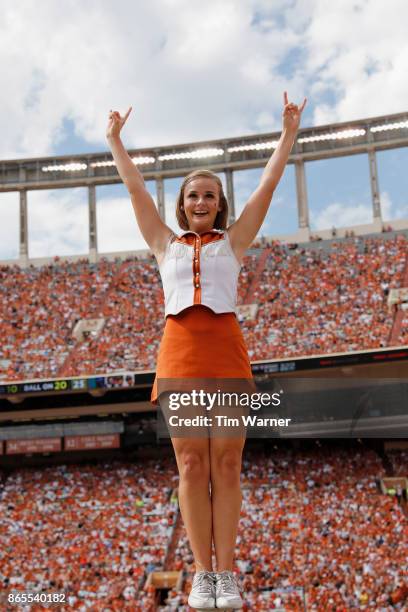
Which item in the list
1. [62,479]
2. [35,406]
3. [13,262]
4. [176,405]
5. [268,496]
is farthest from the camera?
[13,262]

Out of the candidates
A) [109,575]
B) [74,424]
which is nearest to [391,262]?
[74,424]

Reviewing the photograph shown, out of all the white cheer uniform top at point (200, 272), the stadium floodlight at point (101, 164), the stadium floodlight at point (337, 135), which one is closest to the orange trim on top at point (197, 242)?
the white cheer uniform top at point (200, 272)

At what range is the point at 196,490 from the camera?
2980 millimetres

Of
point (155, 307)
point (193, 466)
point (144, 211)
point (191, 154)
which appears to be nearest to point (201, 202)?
point (144, 211)

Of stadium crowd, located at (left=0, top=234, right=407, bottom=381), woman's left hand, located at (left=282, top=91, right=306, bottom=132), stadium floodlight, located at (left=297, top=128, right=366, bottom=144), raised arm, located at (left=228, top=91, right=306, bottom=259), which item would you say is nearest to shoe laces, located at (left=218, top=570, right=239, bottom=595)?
raised arm, located at (left=228, top=91, right=306, bottom=259)

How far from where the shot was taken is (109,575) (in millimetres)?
18781

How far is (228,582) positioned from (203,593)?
0.11 meters

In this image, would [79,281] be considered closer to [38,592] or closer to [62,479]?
[62,479]

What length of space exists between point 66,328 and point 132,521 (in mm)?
10033

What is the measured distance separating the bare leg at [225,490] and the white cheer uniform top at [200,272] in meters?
0.57

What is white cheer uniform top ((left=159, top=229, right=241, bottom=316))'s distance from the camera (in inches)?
122

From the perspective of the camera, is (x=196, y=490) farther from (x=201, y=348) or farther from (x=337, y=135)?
(x=337, y=135)

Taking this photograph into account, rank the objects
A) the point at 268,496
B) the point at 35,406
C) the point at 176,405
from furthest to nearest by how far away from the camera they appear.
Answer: the point at 35,406 < the point at 268,496 < the point at 176,405

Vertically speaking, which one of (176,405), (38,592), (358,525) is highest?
(176,405)
